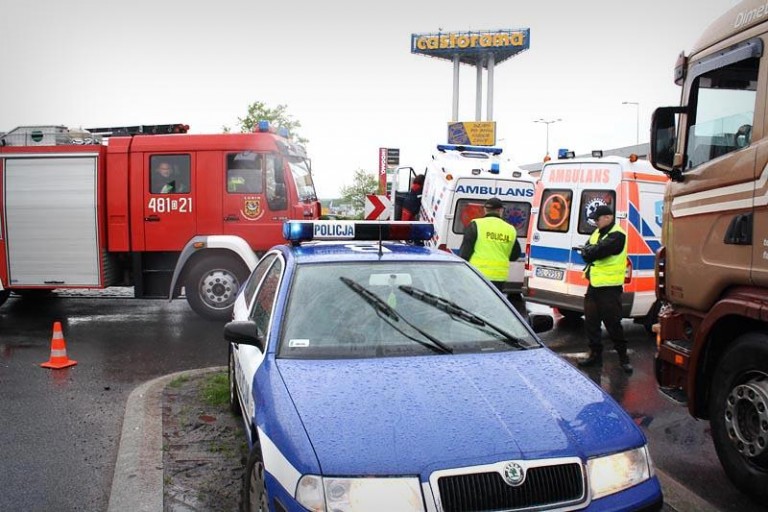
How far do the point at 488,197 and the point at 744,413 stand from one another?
7.34m

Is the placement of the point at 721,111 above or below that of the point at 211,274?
above

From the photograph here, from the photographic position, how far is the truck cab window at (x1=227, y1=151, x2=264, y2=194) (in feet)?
33.0

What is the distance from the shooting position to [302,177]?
10875mm

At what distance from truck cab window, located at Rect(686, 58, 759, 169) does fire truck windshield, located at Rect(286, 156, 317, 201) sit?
6.67 meters

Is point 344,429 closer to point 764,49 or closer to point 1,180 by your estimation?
point 764,49

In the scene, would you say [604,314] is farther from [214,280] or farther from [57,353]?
[57,353]

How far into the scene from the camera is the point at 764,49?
12.9ft

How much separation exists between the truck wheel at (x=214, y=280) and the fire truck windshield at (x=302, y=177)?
5.06 ft

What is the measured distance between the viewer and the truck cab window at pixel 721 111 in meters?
4.07

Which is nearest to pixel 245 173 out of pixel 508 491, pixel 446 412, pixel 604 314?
pixel 604 314

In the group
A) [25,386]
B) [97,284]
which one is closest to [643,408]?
[25,386]

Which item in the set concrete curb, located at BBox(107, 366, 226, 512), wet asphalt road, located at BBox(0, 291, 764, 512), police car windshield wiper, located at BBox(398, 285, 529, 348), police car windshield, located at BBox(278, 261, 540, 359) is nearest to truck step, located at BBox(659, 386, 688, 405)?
wet asphalt road, located at BBox(0, 291, 764, 512)

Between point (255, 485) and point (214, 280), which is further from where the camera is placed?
point (214, 280)

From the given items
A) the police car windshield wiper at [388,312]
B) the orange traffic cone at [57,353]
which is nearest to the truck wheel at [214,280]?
the orange traffic cone at [57,353]
